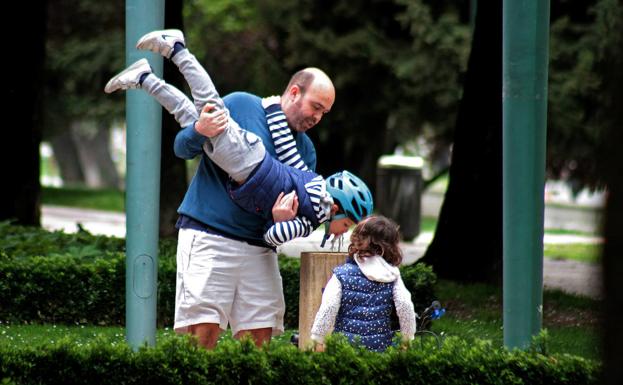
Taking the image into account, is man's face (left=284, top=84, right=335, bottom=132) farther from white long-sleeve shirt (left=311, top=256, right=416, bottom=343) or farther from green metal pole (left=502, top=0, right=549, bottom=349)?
green metal pole (left=502, top=0, right=549, bottom=349)

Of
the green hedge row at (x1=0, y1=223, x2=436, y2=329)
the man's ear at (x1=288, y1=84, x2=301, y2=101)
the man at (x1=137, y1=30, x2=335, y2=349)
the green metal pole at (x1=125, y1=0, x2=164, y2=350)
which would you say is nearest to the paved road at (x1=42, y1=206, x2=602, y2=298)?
the green hedge row at (x1=0, y1=223, x2=436, y2=329)

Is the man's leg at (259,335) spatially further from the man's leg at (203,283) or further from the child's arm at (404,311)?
the child's arm at (404,311)

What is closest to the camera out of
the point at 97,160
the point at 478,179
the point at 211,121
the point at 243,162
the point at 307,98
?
the point at 211,121

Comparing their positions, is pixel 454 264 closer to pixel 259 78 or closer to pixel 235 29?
pixel 259 78

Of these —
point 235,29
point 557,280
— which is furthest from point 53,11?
point 557,280

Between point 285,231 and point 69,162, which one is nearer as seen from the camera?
point 285,231

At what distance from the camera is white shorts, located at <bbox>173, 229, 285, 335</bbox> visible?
18.2 feet

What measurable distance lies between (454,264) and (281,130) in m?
7.12

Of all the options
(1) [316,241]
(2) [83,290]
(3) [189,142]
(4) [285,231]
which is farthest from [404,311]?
(1) [316,241]

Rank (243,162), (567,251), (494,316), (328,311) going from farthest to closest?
(567,251) < (494,316) < (328,311) < (243,162)

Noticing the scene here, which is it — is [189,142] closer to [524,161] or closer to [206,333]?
[206,333]

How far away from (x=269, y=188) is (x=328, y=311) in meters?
0.74

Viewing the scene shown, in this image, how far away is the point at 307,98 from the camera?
5.48 metres

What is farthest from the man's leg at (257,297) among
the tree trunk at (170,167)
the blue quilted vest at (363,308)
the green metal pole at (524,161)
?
the tree trunk at (170,167)
